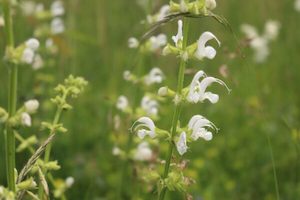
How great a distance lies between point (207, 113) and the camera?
17.6ft

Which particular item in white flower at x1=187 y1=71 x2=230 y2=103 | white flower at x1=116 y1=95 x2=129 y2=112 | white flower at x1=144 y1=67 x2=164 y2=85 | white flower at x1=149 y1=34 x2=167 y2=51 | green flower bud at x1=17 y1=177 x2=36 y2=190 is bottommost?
green flower bud at x1=17 y1=177 x2=36 y2=190

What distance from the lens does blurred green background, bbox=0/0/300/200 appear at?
429 centimetres

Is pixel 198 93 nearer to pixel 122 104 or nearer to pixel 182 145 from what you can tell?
pixel 182 145

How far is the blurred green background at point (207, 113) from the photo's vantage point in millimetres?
4289

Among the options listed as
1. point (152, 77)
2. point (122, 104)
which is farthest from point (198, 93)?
point (122, 104)

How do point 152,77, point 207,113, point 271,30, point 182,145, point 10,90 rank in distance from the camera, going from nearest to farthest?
point 10,90 → point 182,145 → point 152,77 → point 207,113 → point 271,30

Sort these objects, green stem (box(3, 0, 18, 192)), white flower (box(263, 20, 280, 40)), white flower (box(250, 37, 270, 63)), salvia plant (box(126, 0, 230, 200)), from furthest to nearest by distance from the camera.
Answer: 1. white flower (box(250, 37, 270, 63))
2. white flower (box(263, 20, 280, 40))
3. salvia plant (box(126, 0, 230, 200))
4. green stem (box(3, 0, 18, 192))

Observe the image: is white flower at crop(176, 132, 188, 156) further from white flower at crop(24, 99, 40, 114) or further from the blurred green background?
the blurred green background

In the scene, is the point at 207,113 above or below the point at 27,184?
above

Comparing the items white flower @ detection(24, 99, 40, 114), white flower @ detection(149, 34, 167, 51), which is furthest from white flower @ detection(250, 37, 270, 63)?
white flower @ detection(24, 99, 40, 114)

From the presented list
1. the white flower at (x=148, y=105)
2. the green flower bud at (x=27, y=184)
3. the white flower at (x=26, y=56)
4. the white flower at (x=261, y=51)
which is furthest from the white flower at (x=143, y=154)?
the white flower at (x=261, y=51)

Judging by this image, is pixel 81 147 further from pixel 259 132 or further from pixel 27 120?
pixel 27 120

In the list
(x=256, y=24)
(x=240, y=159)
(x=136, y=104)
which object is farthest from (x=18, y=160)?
(x=256, y=24)

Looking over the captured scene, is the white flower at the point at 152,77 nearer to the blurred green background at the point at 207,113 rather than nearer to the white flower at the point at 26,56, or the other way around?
the blurred green background at the point at 207,113
